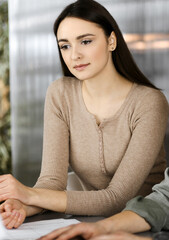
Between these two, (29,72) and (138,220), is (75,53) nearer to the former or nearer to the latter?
(138,220)

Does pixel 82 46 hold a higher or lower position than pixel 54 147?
higher

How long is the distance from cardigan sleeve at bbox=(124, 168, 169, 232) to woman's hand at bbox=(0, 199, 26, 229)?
328 mm

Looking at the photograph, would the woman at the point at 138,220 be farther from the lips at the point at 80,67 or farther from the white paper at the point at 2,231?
the lips at the point at 80,67

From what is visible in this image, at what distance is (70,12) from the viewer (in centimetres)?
188

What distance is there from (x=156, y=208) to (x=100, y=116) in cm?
76

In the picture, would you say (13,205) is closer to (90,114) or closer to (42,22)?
(90,114)

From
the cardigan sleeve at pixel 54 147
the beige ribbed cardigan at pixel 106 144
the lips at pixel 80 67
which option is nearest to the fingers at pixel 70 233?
the beige ribbed cardigan at pixel 106 144

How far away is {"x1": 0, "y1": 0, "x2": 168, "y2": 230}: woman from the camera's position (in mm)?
1714

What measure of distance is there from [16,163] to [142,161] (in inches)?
108

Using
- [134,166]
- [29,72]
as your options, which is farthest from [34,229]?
[29,72]

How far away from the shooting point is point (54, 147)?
1858 millimetres

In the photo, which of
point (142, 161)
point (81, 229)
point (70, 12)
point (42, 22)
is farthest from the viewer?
point (42, 22)

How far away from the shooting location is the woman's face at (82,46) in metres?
1.84

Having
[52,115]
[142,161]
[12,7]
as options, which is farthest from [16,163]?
[142,161]
